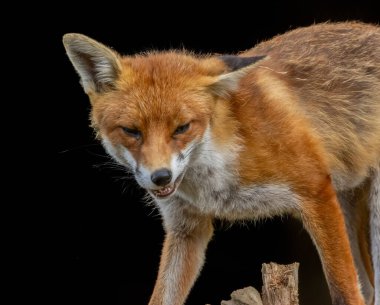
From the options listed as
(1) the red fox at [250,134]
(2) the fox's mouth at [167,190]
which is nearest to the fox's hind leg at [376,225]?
(1) the red fox at [250,134]

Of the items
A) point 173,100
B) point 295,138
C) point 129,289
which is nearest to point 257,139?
point 295,138

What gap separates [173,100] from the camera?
5.10m

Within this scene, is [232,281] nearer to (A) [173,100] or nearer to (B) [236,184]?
(B) [236,184]

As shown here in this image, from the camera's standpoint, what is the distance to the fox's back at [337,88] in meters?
6.16

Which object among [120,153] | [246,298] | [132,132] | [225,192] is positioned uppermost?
[132,132]

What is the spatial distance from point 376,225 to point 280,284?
123 cm

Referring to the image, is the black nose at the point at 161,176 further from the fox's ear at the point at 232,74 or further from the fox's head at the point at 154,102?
the fox's ear at the point at 232,74

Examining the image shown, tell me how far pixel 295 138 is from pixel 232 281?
159 inches

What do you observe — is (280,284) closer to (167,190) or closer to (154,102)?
(167,190)

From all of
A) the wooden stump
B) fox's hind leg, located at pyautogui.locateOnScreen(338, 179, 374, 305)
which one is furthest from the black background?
the wooden stump

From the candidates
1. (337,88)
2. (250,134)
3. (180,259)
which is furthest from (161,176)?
(337,88)

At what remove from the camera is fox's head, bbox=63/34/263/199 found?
4988 mm

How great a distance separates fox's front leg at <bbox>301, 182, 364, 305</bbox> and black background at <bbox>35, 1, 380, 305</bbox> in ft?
9.17

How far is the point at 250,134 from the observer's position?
562 centimetres
